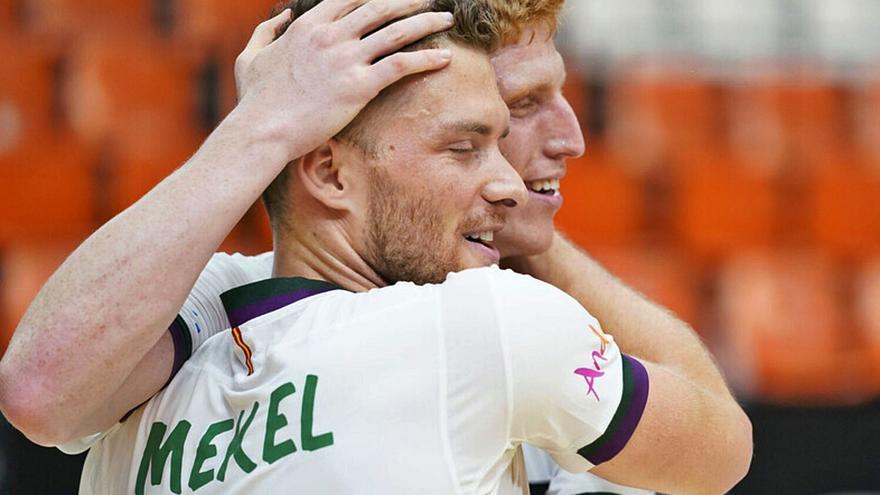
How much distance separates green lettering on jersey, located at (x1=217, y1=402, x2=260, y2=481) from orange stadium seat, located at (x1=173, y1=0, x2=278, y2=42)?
664 cm

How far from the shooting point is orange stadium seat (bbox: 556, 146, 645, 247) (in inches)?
314

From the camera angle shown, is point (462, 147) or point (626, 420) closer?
point (626, 420)

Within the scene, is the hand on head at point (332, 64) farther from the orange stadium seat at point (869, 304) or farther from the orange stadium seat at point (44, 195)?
the orange stadium seat at point (869, 304)

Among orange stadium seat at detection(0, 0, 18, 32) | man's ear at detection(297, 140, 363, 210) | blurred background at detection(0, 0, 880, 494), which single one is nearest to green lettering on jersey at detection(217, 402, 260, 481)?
man's ear at detection(297, 140, 363, 210)

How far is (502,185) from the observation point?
8.61ft

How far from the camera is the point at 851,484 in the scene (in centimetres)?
534

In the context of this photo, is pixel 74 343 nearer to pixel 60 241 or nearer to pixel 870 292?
pixel 60 241

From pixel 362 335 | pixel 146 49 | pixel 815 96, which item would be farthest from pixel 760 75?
pixel 362 335

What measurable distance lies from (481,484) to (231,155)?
0.75m

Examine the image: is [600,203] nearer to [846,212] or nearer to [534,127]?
[846,212]

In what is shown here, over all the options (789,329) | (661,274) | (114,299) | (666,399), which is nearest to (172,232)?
(114,299)

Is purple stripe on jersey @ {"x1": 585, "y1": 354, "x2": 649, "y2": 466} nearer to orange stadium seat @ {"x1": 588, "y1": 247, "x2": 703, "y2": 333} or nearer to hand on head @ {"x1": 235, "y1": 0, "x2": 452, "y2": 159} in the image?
hand on head @ {"x1": 235, "y1": 0, "x2": 452, "y2": 159}

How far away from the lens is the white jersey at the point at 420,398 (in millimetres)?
2311

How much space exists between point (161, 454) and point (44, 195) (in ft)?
16.5
